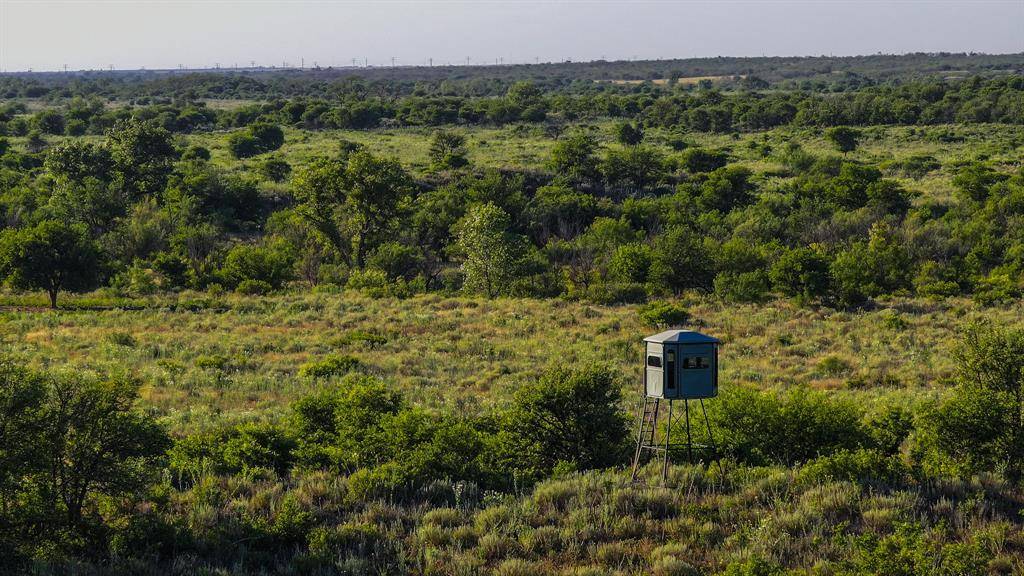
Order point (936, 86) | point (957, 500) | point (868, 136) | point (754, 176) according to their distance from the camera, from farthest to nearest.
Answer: point (936, 86), point (868, 136), point (754, 176), point (957, 500)

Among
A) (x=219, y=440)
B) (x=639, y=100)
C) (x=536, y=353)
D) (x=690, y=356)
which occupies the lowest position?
(x=536, y=353)

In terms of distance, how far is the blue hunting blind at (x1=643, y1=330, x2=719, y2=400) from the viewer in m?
11.3

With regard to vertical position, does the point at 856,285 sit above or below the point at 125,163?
below

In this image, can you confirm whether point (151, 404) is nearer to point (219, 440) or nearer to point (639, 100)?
point (219, 440)

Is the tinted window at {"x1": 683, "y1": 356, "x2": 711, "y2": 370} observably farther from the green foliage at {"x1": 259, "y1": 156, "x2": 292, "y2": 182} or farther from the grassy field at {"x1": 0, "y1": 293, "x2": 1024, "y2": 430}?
the green foliage at {"x1": 259, "y1": 156, "x2": 292, "y2": 182}

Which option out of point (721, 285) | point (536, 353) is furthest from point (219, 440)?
point (721, 285)

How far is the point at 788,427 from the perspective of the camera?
13484 mm

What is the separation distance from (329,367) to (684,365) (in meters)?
13.8

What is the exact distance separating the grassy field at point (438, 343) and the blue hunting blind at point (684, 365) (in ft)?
27.0

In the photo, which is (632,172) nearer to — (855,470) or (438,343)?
(438,343)

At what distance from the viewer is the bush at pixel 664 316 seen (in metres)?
30.9

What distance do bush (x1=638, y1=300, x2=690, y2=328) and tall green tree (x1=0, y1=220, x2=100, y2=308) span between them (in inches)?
943

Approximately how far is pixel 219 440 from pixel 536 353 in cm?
1349

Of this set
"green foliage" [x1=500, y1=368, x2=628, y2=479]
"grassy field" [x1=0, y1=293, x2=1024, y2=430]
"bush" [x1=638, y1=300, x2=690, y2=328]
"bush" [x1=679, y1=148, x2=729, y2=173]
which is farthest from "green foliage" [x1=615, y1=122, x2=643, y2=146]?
"green foliage" [x1=500, y1=368, x2=628, y2=479]
